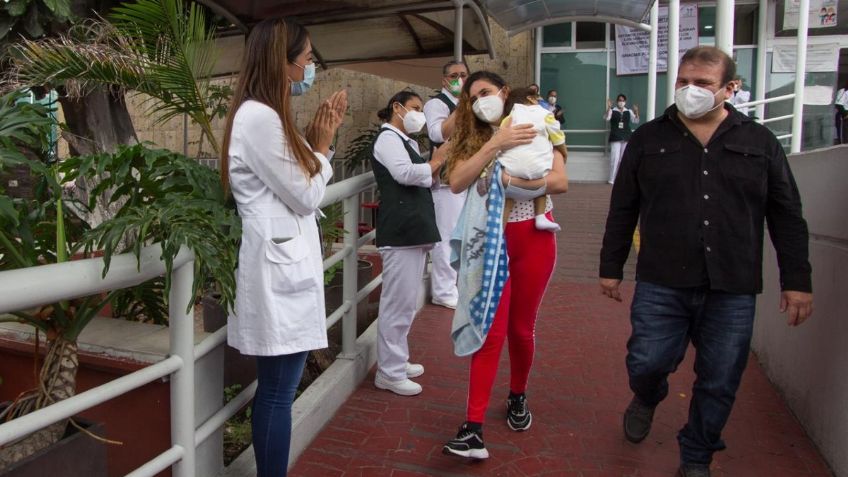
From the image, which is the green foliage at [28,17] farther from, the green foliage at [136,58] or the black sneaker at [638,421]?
the black sneaker at [638,421]

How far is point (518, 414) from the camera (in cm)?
370

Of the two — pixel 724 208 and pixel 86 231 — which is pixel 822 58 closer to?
pixel 724 208

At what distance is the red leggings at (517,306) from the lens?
3.34m

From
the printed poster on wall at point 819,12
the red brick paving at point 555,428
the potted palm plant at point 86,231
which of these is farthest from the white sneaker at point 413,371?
the printed poster on wall at point 819,12

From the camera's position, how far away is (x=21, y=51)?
4.28 metres

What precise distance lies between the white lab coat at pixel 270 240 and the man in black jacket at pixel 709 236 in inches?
62.3

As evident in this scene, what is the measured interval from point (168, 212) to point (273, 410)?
33.7 inches

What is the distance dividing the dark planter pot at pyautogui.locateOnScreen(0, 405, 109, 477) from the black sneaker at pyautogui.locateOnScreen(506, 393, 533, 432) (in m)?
2.05

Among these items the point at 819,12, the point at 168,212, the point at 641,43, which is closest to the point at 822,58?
the point at 819,12

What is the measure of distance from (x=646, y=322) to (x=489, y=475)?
1.00 meters

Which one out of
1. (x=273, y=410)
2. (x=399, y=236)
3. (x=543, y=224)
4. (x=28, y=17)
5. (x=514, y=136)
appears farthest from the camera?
(x=28, y=17)

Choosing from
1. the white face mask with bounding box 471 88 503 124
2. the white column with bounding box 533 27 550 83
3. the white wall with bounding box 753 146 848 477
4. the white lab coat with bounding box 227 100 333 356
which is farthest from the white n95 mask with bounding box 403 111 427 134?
the white column with bounding box 533 27 550 83

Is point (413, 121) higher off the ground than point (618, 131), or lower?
lower

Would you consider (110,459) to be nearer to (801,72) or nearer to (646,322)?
(646,322)
